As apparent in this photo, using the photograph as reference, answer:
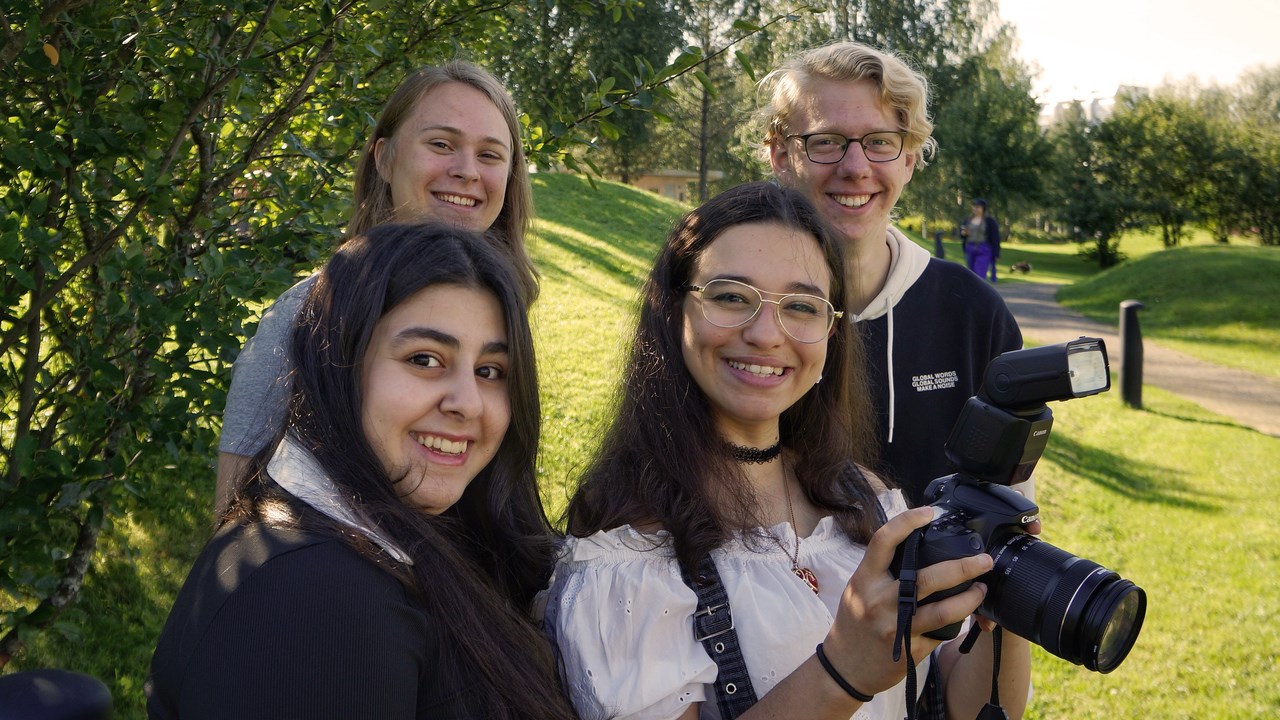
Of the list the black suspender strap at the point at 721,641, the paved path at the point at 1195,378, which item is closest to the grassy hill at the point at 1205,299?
the paved path at the point at 1195,378

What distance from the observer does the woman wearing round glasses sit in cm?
187

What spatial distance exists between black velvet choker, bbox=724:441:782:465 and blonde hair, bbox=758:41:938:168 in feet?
3.98

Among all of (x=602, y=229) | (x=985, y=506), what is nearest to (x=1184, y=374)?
(x=602, y=229)

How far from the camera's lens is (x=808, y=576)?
86.8 inches

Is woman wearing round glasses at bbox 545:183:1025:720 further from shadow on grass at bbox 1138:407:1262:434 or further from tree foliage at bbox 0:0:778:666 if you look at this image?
shadow on grass at bbox 1138:407:1262:434

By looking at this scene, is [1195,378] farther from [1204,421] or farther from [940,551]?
[940,551]

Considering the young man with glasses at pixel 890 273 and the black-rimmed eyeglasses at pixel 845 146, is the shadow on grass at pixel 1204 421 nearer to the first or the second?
the young man with glasses at pixel 890 273

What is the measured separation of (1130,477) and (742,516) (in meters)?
7.72

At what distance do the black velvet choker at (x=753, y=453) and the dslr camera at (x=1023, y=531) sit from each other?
45cm

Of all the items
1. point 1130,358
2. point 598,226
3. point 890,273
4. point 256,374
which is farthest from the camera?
point 598,226

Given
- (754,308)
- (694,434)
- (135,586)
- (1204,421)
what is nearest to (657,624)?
(694,434)

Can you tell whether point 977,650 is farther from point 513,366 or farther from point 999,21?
point 999,21

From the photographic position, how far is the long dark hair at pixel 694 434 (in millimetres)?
2148

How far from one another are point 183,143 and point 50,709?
7.47ft
